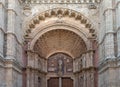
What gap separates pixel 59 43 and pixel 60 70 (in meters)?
1.99

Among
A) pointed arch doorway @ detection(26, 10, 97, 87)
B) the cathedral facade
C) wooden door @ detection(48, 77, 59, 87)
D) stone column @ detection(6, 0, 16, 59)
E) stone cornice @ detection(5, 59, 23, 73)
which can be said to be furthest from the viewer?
wooden door @ detection(48, 77, 59, 87)

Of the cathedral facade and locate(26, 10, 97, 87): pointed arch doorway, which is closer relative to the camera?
the cathedral facade

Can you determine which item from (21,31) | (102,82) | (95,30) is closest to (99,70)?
(102,82)

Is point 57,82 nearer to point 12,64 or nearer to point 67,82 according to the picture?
point 67,82

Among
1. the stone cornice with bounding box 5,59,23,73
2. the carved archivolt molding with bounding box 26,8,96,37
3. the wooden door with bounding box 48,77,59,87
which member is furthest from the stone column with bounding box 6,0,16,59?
the wooden door with bounding box 48,77,59,87

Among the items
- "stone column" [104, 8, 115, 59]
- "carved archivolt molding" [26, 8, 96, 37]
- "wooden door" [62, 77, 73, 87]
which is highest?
"carved archivolt molding" [26, 8, 96, 37]

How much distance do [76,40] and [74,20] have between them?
1618 mm

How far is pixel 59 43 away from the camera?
2273 centimetres

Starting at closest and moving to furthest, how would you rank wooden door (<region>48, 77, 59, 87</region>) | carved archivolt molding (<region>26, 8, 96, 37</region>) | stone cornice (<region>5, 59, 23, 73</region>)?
1. stone cornice (<region>5, 59, 23, 73</region>)
2. carved archivolt molding (<region>26, 8, 96, 37</region>)
3. wooden door (<region>48, 77, 59, 87</region>)

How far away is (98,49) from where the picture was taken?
19.9 meters

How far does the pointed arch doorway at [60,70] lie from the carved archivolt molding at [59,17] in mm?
3840

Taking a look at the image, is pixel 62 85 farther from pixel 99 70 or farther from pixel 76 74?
pixel 99 70

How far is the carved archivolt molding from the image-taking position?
2025 centimetres

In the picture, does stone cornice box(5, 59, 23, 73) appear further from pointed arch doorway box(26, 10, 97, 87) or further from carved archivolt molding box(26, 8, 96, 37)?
carved archivolt molding box(26, 8, 96, 37)
